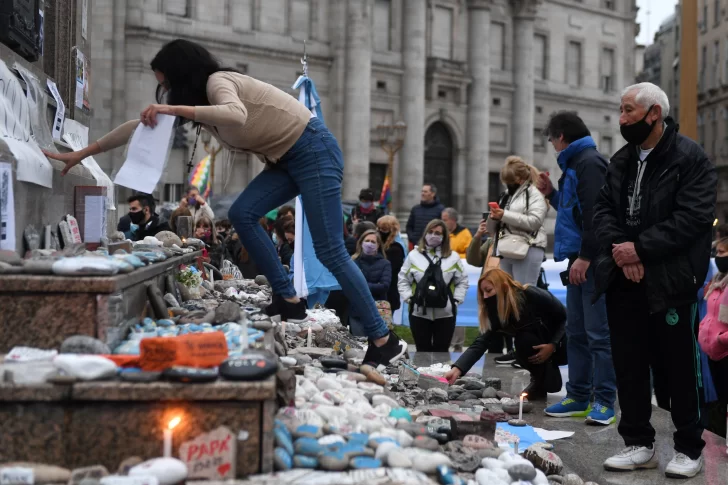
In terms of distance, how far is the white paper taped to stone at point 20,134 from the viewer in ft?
17.8

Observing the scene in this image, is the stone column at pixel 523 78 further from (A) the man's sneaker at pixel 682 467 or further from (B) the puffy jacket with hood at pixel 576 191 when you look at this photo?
(A) the man's sneaker at pixel 682 467

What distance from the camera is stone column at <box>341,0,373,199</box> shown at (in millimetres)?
35500

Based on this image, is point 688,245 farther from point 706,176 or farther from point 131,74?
point 131,74

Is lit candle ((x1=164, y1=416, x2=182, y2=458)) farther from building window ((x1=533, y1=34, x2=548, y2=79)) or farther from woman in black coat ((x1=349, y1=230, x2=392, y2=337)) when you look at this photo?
building window ((x1=533, y1=34, x2=548, y2=79))

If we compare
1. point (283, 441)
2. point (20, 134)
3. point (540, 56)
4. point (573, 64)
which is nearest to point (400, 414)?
point (283, 441)

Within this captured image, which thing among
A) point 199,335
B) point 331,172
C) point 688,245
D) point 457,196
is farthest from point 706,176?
point 457,196

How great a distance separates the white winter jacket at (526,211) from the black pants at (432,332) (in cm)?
175

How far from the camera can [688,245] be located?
5.11m

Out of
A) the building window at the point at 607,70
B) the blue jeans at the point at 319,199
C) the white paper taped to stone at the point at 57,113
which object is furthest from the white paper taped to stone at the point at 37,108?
the building window at the point at 607,70

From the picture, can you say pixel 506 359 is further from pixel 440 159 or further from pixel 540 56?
pixel 540 56

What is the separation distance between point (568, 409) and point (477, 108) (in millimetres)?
35680

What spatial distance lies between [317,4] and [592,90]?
19.2 metres

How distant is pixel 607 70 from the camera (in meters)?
50.3

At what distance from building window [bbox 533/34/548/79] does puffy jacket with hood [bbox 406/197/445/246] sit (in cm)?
3220
